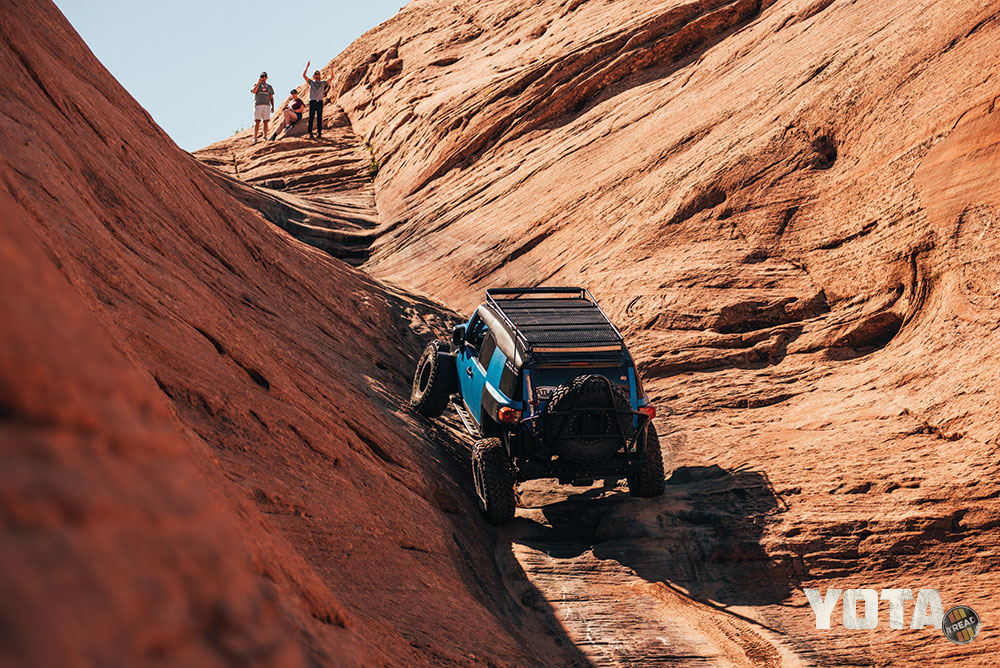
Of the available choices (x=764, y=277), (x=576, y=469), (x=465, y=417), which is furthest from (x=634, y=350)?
(x=576, y=469)

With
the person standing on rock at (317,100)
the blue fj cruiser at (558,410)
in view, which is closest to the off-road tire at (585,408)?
the blue fj cruiser at (558,410)

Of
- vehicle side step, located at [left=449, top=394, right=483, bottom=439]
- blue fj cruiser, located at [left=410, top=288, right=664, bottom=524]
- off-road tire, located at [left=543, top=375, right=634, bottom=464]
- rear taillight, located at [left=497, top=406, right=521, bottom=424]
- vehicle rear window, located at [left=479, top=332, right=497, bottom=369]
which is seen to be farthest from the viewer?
vehicle side step, located at [left=449, top=394, right=483, bottom=439]

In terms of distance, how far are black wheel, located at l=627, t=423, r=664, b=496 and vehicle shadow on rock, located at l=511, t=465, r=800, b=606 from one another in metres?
0.17

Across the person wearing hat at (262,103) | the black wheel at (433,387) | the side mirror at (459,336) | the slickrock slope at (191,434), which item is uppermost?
the person wearing hat at (262,103)

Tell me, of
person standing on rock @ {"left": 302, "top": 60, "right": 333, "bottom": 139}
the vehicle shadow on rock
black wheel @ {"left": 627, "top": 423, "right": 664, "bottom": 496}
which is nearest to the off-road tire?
black wheel @ {"left": 627, "top": 423, "right": 664, "bottom": 496}

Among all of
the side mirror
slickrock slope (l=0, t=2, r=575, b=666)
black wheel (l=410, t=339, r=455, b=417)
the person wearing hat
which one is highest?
the person wearing hat

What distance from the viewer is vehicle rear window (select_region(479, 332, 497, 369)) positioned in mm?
10055

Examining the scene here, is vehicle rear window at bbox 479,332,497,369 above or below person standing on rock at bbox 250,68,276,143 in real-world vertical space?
below

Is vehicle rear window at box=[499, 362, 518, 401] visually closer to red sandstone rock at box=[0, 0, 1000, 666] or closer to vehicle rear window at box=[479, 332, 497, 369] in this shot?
→ vehicle rear window at box=[479, 332, 497, 369]

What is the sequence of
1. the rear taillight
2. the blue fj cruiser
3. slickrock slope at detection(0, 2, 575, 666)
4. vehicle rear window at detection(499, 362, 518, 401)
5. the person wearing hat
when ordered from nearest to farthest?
slickrock slope at detection(0, 2, 575, 666)
the blue fj cruiser
the rear taillight
vehicle rear window at detection(499, 362, 518, 401)
the person wearing hat

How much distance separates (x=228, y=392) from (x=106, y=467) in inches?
184

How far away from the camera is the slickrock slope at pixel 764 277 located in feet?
26.2

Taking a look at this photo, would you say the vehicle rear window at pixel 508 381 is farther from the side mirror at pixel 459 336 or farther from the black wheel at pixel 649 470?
the side mirror at pixel 459 336

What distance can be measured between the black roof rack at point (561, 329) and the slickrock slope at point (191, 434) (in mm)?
1848
